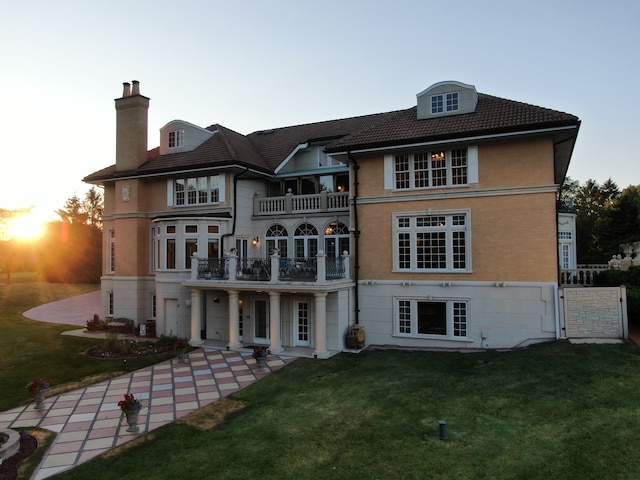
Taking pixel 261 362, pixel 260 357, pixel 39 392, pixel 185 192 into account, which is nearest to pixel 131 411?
pixel 39 392

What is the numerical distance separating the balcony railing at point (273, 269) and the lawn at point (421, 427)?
411 cm

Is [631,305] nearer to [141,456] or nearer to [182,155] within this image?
[141,456]

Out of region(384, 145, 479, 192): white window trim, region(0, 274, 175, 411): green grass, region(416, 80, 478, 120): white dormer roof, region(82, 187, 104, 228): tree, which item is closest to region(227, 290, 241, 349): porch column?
region(0, 274, 175, 411): green grass

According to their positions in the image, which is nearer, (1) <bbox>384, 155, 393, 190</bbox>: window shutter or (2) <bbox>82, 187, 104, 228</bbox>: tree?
(1) <bbox>384, 155, 393, 190</bbox>: window shutter

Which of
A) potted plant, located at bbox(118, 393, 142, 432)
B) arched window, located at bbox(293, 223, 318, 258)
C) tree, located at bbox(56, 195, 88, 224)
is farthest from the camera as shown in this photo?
tree, located at bbox(56, 195, 88, 224)

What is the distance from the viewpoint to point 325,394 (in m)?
11.6

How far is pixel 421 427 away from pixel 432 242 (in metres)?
8.84

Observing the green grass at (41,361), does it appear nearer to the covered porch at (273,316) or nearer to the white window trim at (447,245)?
the covered porch at (273,316)

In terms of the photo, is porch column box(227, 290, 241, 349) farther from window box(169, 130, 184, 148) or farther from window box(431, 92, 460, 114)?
window box(431, 92, 460, 114)

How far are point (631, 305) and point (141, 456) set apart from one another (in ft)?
53.5

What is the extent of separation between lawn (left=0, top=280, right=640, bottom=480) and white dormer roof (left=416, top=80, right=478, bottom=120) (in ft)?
33.1

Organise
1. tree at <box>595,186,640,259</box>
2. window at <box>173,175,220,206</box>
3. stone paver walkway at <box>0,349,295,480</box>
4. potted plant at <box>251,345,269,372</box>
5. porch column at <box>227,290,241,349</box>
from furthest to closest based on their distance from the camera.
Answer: tree at <box>595,186,640,259</box> → window at <box>173,175,220,206</box> → porch column at <box>227,290,241,349</box> → potted plant at <box>251,345,269,372</box> → stone paver walkway at <box>0,349,295,480</box>

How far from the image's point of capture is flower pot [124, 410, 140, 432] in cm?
938

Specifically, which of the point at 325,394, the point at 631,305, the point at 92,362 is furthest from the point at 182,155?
the point at 631,305
